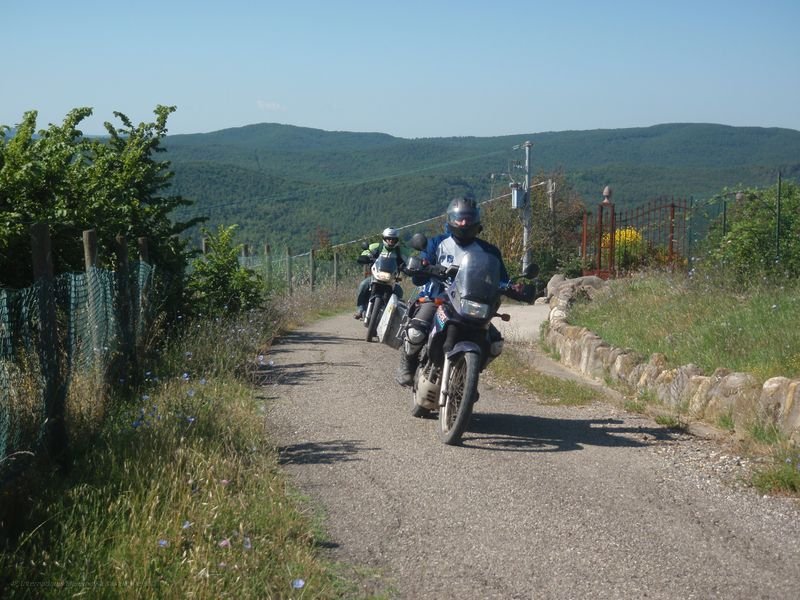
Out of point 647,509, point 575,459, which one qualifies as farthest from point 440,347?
point 647,509

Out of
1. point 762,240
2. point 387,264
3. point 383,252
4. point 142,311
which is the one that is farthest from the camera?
point 383,252

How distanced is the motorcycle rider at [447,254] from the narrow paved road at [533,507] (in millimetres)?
756

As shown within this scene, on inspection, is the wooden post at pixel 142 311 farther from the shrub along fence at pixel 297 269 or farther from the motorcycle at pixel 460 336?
the shrub along fence at pixel 297 269

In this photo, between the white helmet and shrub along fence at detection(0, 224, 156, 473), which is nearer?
shrub along fence at detection(0, 224, 156, 473)

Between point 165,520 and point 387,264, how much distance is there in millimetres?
9884

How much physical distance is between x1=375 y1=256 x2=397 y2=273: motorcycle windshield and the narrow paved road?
214 inches

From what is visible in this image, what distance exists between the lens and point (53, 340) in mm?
6168

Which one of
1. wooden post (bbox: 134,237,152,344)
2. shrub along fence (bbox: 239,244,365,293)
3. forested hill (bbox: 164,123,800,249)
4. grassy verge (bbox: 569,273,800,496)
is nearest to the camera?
grassy verge (bbox: 569,273,800,496)

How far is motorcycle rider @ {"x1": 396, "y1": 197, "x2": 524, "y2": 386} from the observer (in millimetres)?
8453

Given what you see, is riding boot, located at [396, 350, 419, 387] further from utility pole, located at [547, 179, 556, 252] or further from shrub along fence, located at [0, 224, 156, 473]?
utility pole, located at [547, 179, 556, 252]

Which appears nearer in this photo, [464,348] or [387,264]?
[464,348]

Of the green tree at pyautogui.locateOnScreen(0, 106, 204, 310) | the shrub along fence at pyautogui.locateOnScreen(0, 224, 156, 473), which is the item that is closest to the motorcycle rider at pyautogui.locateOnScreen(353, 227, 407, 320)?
the green tree at pyautogui.locateOnScreen(0, 106, 204, 310)

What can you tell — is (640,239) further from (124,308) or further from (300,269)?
(124,308)

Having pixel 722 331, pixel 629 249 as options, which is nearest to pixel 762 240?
pixel 722 331
